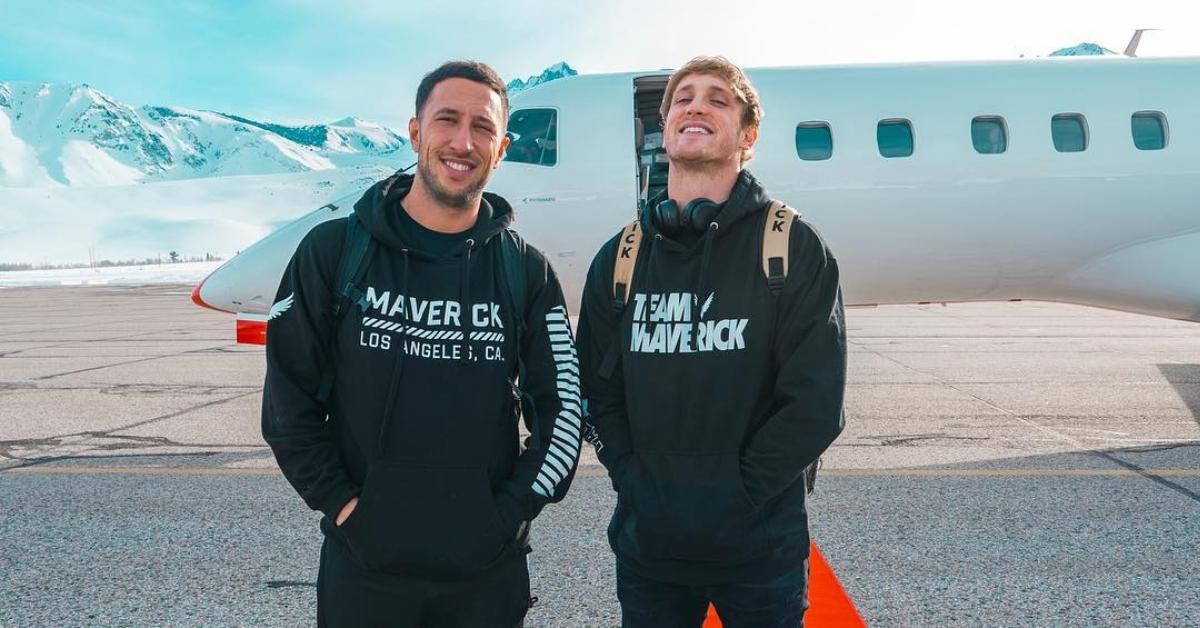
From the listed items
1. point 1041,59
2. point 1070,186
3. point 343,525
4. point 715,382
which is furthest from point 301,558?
point 1041,59

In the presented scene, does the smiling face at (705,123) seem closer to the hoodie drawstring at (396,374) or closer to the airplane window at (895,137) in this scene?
the hoodie drawstring at (396,374)

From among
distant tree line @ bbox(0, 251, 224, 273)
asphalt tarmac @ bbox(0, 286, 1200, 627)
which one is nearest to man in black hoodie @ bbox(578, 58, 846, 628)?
asphalt tarmac @ bbox(0, 286, 1200, 627)

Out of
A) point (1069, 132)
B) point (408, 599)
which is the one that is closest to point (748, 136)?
point (408, 599)

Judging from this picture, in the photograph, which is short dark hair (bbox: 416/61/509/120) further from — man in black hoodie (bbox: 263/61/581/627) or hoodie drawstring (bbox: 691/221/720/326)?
hoodie drawstring (bbox: 691/221/720/326)

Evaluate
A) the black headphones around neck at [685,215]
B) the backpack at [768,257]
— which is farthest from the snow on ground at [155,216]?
the black headphones around neck at [685,215]

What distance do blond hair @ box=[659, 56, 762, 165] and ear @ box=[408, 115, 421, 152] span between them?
2.41 ft

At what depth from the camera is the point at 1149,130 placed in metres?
7.82

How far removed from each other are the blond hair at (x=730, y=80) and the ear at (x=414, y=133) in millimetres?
735

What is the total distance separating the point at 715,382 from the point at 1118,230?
283 inches

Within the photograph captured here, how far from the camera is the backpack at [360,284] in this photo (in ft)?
7.37

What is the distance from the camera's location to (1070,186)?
7.59 m

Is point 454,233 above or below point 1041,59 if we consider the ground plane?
below

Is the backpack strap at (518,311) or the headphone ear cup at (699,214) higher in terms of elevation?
the headphone ear cup at (699,214)

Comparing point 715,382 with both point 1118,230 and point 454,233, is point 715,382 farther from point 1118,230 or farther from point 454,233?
point 1118,230
